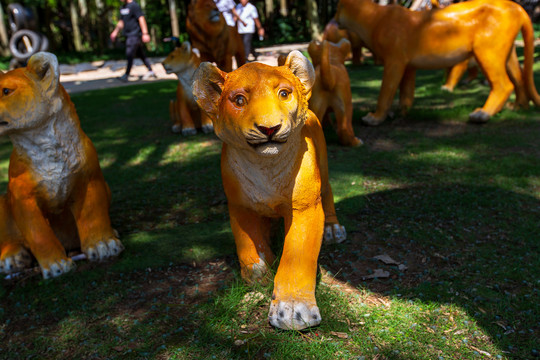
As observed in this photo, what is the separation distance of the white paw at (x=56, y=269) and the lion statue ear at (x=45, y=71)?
117 cm

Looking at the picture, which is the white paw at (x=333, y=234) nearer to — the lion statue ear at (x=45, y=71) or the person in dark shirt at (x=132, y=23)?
the lion statue ear at (x=45, y=71)

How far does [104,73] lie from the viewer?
1471 cm

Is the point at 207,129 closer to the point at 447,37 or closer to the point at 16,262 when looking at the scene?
the point at 447,37

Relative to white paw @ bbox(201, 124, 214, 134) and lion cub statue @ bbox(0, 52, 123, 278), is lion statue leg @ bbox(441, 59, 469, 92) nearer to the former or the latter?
white paw @ bbox(201, 124, 214, 134)

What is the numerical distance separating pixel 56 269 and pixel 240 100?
196 centimetres

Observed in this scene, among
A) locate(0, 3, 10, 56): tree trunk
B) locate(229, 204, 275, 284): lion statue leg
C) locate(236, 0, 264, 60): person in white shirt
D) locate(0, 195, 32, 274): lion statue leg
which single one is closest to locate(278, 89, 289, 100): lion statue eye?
locate(229, 204, 275, 284): lion statue leg

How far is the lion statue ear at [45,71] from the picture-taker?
9.98 feet

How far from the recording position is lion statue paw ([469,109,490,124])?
20.1 feet

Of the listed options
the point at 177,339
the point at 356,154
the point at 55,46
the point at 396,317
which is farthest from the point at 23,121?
the point at 55,46

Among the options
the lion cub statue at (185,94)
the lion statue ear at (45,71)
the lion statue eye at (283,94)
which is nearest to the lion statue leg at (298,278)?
the lion statue eye at (283,94)

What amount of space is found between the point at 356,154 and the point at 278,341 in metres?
3.44

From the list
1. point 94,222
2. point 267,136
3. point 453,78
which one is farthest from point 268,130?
point 453,78

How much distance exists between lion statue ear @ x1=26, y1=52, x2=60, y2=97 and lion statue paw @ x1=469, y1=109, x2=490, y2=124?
5.17 metres

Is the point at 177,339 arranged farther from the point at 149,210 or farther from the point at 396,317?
the point at 149,210
